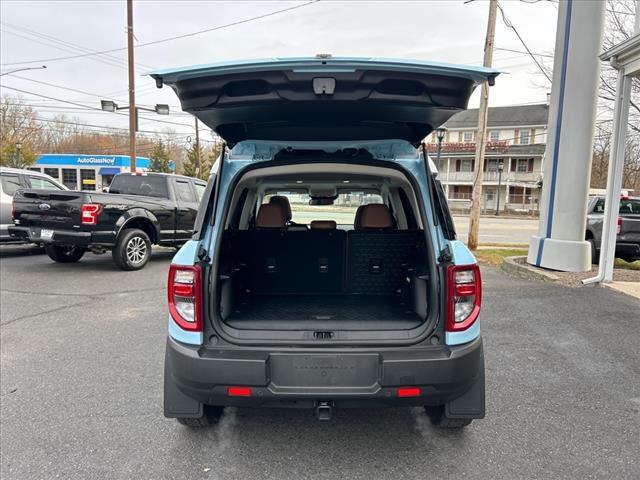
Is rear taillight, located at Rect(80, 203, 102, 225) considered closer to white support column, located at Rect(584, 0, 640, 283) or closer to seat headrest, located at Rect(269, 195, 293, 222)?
seat headrest, located at Rect(269, 195, 293, 222)

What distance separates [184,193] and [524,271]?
7.10 m

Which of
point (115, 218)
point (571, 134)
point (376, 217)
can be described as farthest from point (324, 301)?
point (571, 134)

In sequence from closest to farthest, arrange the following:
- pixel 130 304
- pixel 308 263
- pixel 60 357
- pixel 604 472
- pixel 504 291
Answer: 1. pixel 604 472
2. pixel 308 263
3. pixel 60 357
4. pixel 130 304
5. pixel 504 291

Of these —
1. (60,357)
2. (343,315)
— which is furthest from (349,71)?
(60,357)

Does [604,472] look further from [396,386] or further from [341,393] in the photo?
[341,393]

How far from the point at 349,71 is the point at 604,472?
102 inches

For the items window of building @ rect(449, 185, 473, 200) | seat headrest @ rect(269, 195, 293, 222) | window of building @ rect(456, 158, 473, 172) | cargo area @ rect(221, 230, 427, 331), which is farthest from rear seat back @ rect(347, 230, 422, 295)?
window of building @ rect(456, 158, 473, 172)

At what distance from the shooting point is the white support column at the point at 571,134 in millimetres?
7934

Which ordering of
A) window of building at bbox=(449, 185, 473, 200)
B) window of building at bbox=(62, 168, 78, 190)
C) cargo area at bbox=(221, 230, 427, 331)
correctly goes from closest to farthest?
1. cargo area at bbox=(221, 230, 427, 331)
2. window of building at bbox=(449, 185, 473, 200)
3. window of building at bbox=(62, 168, 78, 190)

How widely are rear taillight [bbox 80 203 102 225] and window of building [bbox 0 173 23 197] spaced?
120 inches

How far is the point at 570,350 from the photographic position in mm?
4598

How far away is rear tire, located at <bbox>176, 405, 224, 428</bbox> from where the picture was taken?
274cm

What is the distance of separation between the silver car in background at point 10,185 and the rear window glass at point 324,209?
276 inches

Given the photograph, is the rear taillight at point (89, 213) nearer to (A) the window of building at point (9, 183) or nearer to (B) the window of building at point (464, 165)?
(A) the window of building at point (9, 183)
